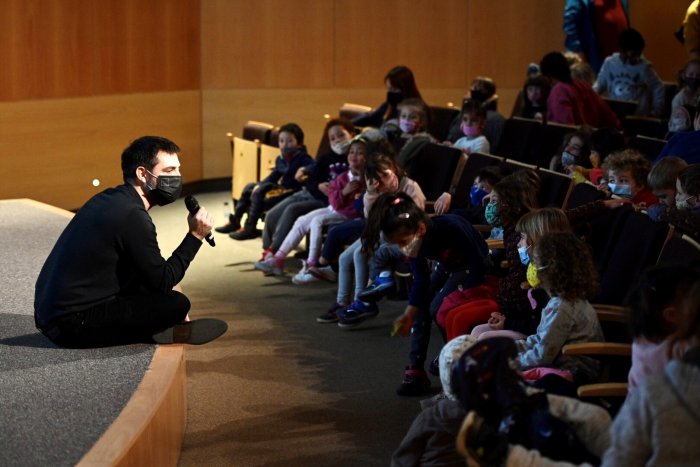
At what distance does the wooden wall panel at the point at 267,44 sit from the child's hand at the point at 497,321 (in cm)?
580

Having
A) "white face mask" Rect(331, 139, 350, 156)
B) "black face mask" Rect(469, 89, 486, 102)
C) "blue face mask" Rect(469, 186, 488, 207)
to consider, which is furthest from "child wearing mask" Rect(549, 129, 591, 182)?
"black face mask" Rect(469, 89, 486, 102)

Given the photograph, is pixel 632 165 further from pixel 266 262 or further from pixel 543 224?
pixel 266 262

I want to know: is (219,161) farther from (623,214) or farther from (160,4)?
(623,214)

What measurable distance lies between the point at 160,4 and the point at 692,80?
13.9 ft

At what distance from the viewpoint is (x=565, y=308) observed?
12.2ft

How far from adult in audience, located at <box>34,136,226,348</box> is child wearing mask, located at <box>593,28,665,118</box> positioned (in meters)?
5.00

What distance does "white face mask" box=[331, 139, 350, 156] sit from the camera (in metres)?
6.84

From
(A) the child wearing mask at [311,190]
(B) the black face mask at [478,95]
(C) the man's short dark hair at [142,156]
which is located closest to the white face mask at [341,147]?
(A) the child wearing mask at [311,190]

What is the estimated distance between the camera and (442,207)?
229 inches

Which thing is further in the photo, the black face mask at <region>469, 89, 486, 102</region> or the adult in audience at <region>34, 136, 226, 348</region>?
the black face mask at <region>469, 89, 486, 102</region>

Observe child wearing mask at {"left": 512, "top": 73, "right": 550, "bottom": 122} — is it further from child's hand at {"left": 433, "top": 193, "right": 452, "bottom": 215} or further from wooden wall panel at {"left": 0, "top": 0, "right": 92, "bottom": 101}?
wooden wall panel at {"left": 0, "top": 0, "right": 92, "bottom": 101}

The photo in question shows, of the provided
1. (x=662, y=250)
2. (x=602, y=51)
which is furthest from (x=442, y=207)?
(x=602, y=51)

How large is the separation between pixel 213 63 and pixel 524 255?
5.83 metres

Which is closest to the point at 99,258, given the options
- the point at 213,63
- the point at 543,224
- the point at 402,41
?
the point at 543,224
